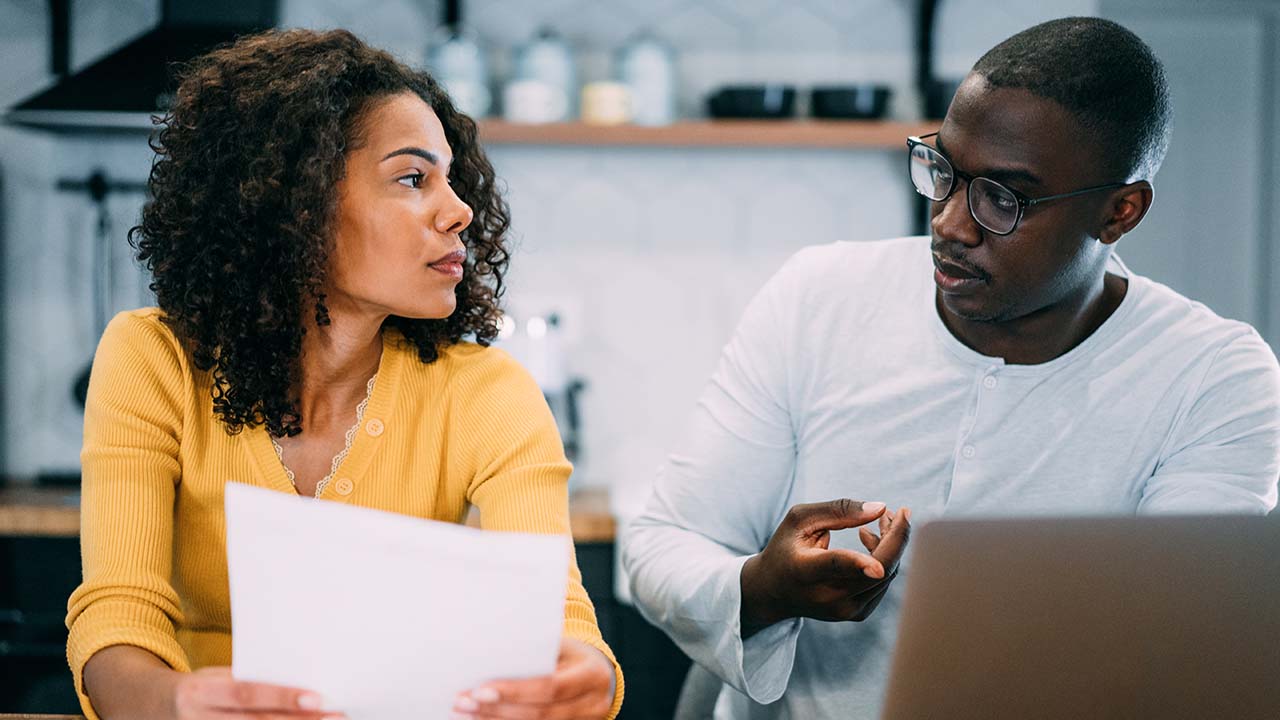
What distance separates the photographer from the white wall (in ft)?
8.66

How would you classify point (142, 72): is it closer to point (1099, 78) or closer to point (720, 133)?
point (720, 133)

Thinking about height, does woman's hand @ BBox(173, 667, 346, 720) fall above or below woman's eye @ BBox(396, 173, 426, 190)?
below

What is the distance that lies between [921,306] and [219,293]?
84 centimetres

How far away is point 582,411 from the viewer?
2.78 meters

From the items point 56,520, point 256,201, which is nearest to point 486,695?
point 256,201

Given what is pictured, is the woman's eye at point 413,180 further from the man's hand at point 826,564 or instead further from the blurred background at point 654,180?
the blurred background at point 654,180

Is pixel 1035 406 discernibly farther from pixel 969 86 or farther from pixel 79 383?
pixel 79 383

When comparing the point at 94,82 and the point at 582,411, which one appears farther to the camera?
the point at 582,411

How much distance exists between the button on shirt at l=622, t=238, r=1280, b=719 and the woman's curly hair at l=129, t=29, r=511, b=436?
1.61 feet

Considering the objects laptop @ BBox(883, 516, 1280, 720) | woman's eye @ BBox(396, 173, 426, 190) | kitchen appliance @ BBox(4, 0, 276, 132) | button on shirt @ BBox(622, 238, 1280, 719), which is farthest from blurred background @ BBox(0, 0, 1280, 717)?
laptop @ BBox(883, 516, 1280, 720)

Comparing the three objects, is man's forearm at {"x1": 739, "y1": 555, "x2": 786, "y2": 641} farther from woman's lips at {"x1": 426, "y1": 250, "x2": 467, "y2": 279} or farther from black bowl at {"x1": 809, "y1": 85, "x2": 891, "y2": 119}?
black bowl at {"x1": 809, "y1": 85, "x2": 891, "y2": 119}

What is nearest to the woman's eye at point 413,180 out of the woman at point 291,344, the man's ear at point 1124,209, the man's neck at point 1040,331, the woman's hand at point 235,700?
the woman at point 291,344

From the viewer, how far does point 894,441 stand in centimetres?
130

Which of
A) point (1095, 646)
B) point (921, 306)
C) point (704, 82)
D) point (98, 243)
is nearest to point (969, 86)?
point (921, 306)
